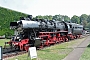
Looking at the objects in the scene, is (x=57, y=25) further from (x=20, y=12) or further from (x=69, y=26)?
(x=20, y=12)

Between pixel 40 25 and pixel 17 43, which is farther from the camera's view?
pixel 40 25

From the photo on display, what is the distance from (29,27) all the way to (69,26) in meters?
15.3

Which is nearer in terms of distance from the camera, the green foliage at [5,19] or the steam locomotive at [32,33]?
the steam locomotive at [32,33]

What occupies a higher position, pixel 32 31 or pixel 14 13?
pixel 14 13

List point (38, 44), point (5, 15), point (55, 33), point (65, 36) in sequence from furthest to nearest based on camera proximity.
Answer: point (5, 15) → point (65, 36) → point (55, 33) → point (38, 44)

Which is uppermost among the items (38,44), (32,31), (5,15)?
(5,15)

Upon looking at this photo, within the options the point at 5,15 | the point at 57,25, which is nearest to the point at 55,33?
the point at 57,25

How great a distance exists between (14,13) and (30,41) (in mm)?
21887

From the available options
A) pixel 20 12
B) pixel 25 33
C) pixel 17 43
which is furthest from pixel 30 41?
pixel 20 12

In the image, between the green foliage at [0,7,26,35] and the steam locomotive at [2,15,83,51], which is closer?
the steam locomotive at [2,15,83,51]

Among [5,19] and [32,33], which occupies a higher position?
[5,19]

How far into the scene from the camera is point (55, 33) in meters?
26.7

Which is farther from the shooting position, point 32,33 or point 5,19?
point 5,19

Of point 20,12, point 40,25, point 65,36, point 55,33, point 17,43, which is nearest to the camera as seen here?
point 17,43
